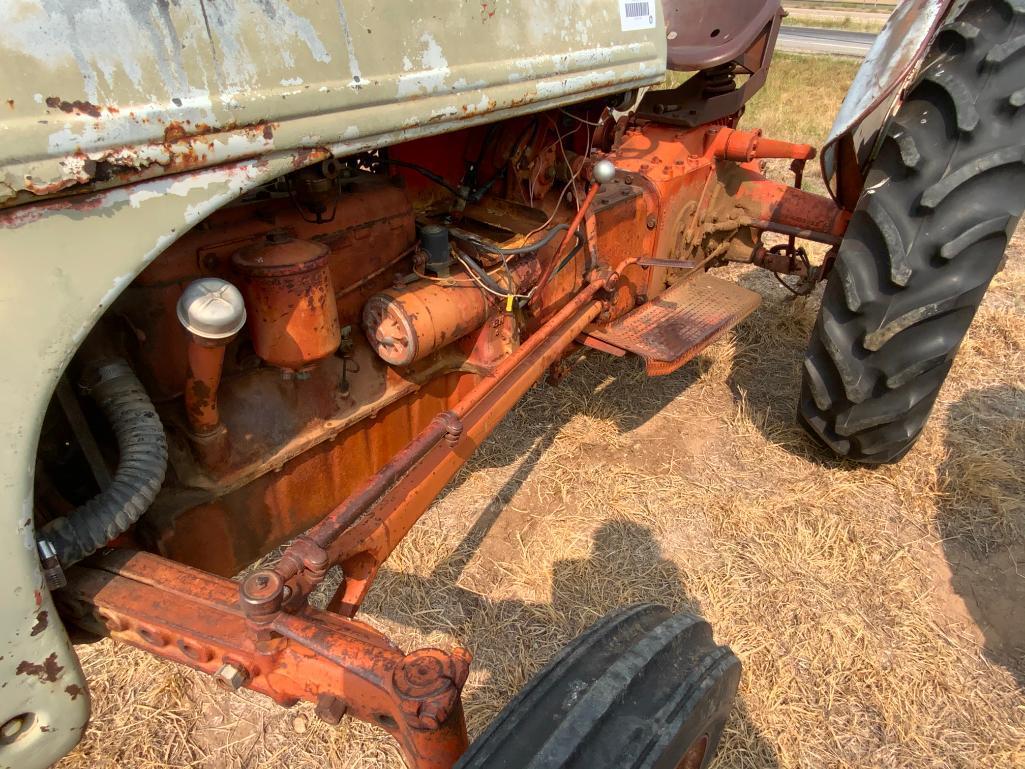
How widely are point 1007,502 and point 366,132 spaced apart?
9.50ft

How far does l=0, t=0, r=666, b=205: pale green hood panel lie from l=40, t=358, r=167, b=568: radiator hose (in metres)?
0.50

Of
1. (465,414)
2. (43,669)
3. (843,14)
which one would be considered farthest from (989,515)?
(843,14)

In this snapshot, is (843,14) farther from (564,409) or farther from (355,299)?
(355,299)

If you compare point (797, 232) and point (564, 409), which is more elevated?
point (797, 232)

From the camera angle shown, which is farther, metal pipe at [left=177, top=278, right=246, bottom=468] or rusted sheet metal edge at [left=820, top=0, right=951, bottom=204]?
rusted sheet metal edge at [left=820, top=0, right=951, bottom=204]

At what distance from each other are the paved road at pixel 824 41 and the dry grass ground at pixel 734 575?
15476mm

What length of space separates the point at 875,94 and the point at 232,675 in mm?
2573

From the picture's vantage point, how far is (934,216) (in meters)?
2.18

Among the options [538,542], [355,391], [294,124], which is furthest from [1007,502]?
[294,124]

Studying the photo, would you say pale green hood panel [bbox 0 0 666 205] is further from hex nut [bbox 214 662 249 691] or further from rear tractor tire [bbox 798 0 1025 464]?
rear tractor tire [bbox 798 0 1025 464]

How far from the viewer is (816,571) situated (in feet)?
8.37

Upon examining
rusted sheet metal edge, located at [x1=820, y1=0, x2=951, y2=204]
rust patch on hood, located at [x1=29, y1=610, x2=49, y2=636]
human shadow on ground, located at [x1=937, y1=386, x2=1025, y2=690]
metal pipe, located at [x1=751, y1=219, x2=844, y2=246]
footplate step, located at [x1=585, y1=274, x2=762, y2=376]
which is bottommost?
human shadow on ground, located at [x1=937, y1=386, x2=1025, y2=690]

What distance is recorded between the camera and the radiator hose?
116 cm

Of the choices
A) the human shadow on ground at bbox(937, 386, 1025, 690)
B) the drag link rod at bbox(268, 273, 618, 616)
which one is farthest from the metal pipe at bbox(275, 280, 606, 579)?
the human shadow on ground at bbox(937, 386, 1025, 690)
